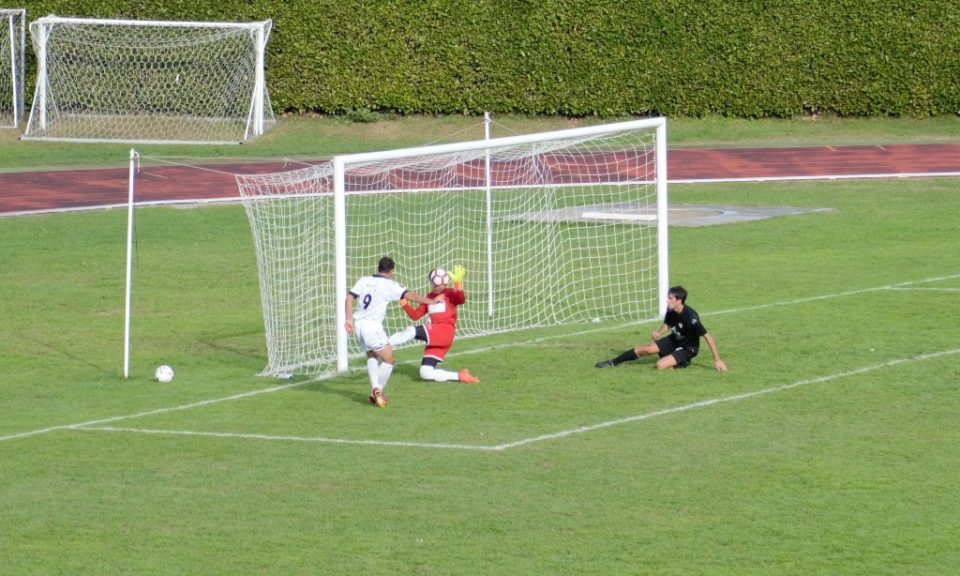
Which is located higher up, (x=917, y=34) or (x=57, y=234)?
(x=917, y=34)

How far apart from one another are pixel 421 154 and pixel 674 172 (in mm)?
18739

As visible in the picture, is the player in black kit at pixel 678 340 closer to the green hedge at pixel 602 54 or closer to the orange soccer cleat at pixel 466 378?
the orange soccer cleat at pixel 466 378

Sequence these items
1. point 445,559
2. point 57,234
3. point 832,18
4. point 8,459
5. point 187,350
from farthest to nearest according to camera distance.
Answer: point 832,18, point 57,234, point 187,350, point 8,459, point 445,559

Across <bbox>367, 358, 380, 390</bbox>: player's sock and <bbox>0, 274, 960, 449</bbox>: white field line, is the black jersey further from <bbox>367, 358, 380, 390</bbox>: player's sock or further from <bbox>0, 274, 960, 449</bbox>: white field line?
<bbox>367, 358, 380, 390</bbox>: player's sock

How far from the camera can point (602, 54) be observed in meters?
42.4

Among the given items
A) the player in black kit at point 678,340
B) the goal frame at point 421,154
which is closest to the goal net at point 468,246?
the goal frame at point 421,154

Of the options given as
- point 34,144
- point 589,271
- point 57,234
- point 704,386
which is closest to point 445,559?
point 704,386

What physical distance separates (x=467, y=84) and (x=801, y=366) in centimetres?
2810

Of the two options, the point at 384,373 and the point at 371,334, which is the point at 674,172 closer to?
the point at 371,334

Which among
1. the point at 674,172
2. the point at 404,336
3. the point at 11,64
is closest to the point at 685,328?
the point at 404,336

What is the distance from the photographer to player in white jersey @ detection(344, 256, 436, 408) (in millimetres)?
14353

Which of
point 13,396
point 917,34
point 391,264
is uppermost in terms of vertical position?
point 917,34

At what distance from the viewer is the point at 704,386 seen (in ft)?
49.1

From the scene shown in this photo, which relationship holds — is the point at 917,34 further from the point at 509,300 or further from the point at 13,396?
the point at 13,396
